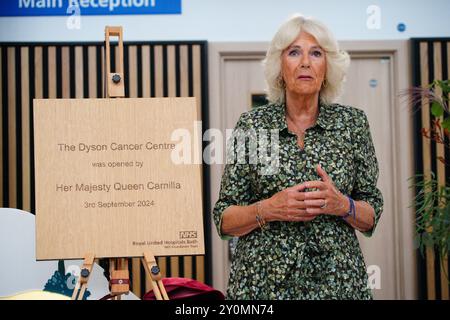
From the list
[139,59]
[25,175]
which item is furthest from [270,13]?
[25,175]

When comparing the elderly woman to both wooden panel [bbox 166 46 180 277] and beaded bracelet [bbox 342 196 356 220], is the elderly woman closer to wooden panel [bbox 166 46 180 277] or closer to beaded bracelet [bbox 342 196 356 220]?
beaded bracelet [bbox 342 196 356 220]

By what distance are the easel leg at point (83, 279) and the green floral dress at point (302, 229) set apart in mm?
436

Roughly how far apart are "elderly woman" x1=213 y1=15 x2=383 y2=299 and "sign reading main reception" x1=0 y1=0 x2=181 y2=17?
2377 mm

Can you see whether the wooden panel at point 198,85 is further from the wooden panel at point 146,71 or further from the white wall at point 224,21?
the wooden panel at point 146,71

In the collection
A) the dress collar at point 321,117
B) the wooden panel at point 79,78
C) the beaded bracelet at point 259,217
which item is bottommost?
the beaded bracelet at point 259,217

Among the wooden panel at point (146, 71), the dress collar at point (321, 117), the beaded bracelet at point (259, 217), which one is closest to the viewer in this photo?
the beaded bracelet at point (259, 217)

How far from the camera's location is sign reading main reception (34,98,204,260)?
240 centimetres

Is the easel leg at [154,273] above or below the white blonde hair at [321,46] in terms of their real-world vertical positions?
below

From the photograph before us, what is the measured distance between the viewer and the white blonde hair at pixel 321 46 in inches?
93.6

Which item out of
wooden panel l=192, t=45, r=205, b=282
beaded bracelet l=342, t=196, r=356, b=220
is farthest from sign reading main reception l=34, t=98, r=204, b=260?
wooden panel l=192, t=45, r=205, b=282

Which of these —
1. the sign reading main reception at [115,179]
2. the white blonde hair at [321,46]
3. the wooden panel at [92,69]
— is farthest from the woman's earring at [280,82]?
the wooden panel at [92,69]

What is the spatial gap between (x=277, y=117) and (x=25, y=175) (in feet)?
8.95

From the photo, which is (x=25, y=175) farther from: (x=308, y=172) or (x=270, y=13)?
(x=308, y=172)
